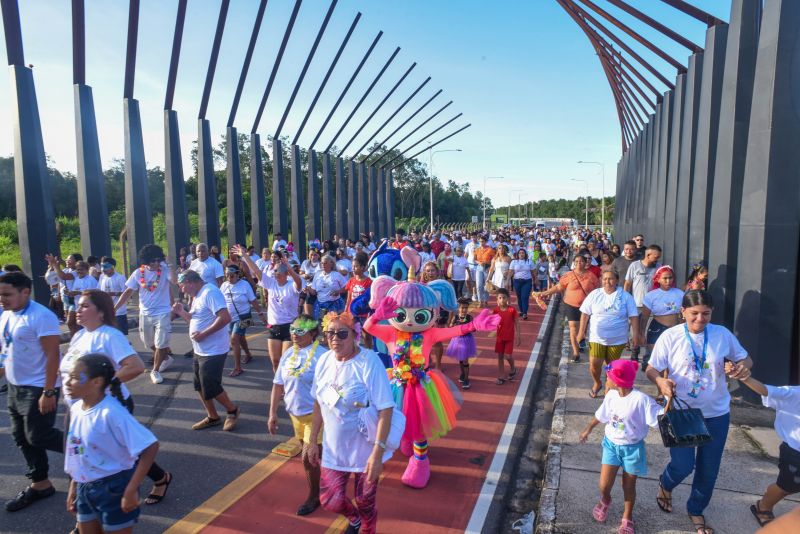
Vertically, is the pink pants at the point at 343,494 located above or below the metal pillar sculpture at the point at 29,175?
below

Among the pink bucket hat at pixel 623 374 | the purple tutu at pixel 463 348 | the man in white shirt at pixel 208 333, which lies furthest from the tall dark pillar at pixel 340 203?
the pink bucket hat at pixel 623 374

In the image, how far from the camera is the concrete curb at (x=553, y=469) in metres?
4.02

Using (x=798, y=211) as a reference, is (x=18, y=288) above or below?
below

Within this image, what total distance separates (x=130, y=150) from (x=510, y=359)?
40.8 ft

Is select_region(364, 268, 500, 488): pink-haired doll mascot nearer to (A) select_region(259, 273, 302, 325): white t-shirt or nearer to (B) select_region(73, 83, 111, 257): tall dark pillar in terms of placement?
(A) select_region(259, 273, 302, 325): white t-shirt

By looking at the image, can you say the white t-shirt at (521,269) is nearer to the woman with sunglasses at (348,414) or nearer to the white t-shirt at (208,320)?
the white t-shirt at (208,320)

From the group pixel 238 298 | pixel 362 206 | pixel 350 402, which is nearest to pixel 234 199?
pixel 238 298

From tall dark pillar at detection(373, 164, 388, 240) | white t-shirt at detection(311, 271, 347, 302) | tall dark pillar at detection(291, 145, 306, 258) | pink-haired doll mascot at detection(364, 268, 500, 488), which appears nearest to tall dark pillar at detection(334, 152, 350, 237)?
tall dark pillar at detection(291, 145, 306, 258)

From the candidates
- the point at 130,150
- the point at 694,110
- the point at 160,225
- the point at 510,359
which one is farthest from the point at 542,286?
the point at 160,225

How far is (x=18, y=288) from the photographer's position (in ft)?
13.1

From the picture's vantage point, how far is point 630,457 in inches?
147

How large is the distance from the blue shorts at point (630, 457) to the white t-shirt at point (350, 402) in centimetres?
177

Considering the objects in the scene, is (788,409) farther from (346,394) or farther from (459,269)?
(459,269)

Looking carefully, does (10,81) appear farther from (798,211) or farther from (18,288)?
(798,211)
